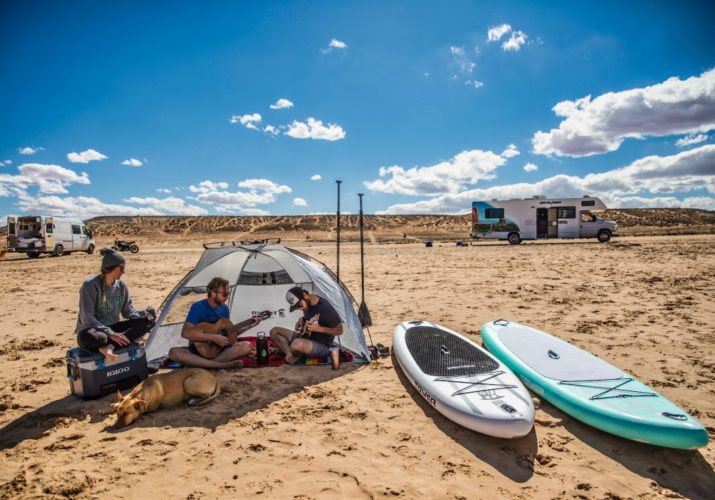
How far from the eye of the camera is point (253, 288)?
651 cm

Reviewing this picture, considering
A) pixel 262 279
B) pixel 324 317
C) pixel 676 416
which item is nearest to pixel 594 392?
pixel 676 416

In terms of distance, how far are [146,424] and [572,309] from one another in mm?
8207

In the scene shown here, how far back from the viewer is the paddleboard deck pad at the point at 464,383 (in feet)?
11.5

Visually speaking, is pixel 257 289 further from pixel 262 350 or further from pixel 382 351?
pixel 382 351

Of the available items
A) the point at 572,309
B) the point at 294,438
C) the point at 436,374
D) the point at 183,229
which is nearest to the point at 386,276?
the point at 572,309

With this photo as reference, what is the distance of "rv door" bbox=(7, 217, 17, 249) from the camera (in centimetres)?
2166

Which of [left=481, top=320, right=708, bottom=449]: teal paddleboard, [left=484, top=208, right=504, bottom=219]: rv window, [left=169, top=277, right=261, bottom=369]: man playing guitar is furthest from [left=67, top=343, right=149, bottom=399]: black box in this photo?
[left=484, top=208, right=504, bottom=219]: rv window

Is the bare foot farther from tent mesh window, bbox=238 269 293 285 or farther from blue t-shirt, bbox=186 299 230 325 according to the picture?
tent mesh window, bbox=238 269 293 285

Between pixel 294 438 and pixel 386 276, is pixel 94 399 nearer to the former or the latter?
pixel 294 438

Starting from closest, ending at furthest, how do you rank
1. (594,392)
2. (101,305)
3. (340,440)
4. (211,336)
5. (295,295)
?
(340,440)
(594,392)
(101,305)
(211,336)
(295,295)

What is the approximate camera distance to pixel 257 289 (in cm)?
651

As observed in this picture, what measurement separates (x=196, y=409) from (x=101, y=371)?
1.22 m

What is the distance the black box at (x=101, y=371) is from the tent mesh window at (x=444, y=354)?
11.5ft

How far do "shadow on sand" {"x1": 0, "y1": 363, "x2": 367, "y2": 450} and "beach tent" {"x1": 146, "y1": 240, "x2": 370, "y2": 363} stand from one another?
1.02 metres
